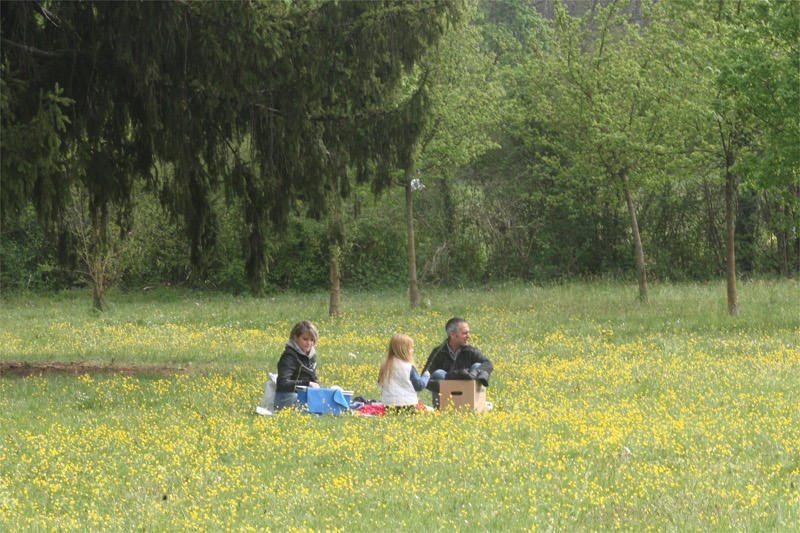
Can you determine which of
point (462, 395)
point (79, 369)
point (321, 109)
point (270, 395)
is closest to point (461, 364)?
point (462, 395)

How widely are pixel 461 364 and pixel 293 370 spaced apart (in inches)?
78.0

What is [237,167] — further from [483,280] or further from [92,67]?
[483,280]

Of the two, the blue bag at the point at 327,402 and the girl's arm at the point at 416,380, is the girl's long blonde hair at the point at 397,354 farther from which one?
the blue bag at the point at 327,402

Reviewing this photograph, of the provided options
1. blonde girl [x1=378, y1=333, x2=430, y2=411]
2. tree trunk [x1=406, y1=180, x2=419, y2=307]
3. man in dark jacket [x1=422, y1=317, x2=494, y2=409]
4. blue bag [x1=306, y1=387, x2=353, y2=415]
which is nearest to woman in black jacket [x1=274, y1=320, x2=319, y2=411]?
blue bag [x1=306, y1=387, x2=353, y2=415]

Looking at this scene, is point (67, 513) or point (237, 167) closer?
point (67, 513)

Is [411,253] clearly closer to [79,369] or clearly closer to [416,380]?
[79,369]

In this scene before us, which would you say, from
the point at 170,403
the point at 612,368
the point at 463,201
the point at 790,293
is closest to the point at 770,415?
the point at 612,368

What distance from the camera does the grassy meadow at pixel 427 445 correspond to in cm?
810

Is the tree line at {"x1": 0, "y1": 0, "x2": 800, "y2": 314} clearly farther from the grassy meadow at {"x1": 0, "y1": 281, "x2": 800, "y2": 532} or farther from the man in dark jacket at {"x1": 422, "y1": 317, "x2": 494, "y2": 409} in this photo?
the man in dark jacket at {"x1": 422, "y1": 317, "x2": 494, "y2": 409}

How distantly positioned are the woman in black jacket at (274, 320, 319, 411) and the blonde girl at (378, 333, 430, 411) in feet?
2.98

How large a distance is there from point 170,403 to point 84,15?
6.22 meters

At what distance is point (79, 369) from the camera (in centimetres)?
1728

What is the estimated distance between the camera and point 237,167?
1770 centimetres

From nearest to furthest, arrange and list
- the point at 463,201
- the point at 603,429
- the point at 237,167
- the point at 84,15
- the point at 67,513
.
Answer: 1. the point at 67,513
2. the point at 603,429
3. the point at 84,15
4. the point at 237,167
5. the point at 463,201
